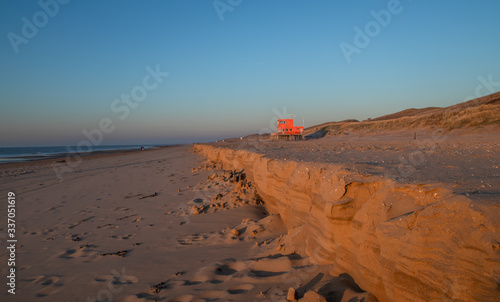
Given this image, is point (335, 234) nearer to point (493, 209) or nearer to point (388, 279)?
point (388, 279)

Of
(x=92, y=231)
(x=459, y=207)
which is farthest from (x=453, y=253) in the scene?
(x=92, y=231)

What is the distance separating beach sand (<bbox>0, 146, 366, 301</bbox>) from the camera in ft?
9.53

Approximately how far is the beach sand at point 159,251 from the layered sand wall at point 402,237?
1.01ft

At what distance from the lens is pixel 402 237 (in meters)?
1.83

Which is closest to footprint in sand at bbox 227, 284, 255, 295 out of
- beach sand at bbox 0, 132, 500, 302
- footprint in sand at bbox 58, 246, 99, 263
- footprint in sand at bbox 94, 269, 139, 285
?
beach sand at bbox 0, 132, 500, 302

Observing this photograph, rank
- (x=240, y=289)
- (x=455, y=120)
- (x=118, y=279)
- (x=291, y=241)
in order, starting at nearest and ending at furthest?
(x=240, y=289), (x=118, y=279), (x=291, y=241), (x=455, y=120)

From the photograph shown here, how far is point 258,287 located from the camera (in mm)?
2809

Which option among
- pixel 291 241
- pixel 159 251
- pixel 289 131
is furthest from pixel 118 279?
pixel 289 131

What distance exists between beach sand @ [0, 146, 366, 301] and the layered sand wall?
0.31 metres

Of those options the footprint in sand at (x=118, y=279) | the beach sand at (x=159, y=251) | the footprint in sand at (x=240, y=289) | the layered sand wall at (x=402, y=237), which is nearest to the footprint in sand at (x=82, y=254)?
the beach sand at (x=159, y=251)

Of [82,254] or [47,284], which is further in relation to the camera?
[82,254]

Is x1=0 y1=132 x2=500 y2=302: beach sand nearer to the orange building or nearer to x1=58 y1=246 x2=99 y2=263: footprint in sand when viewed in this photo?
x1=58 y1=246 x2=99 y2=263: footprint in sand

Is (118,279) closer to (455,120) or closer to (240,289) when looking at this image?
(240,289)

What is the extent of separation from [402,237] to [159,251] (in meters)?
3.31
